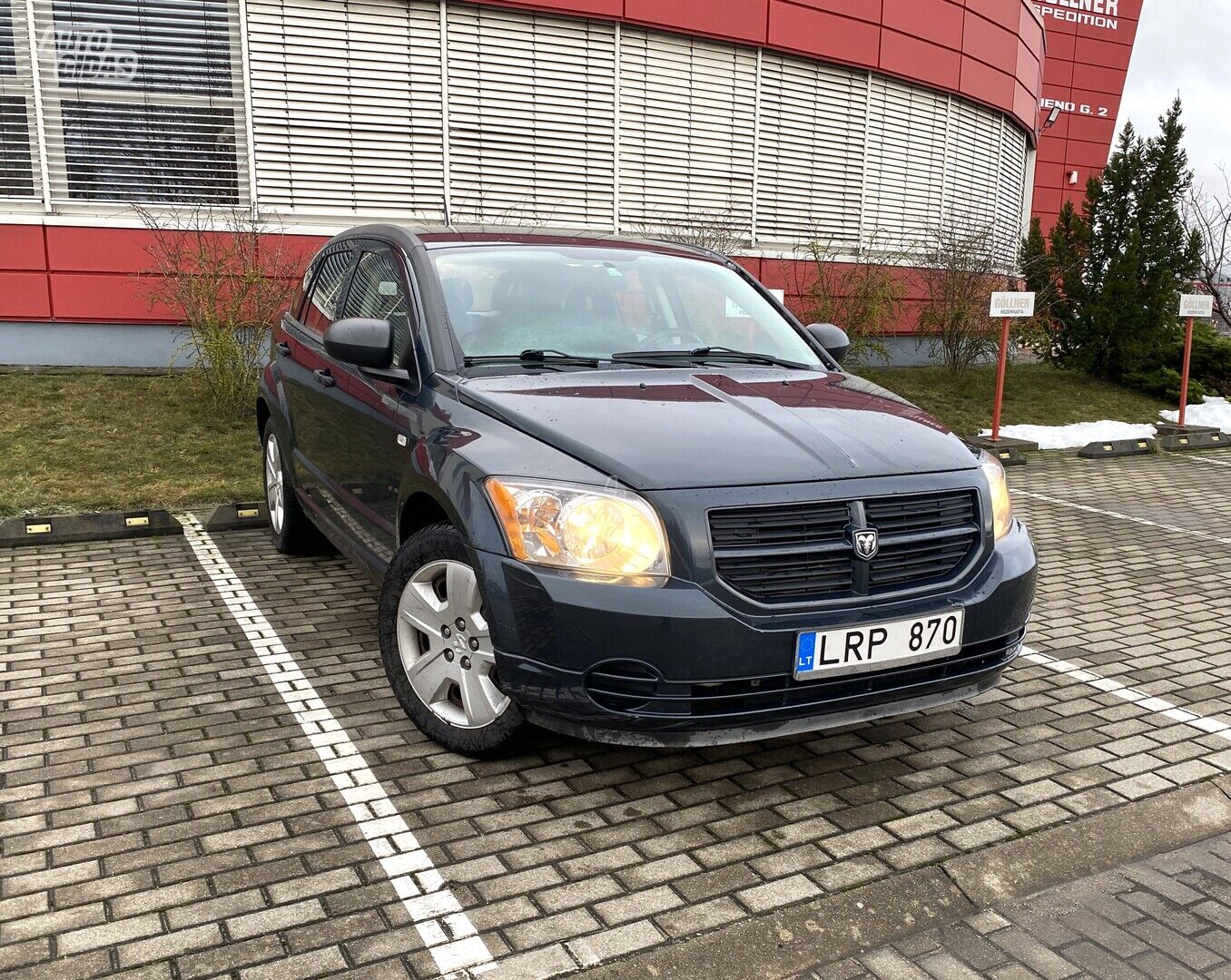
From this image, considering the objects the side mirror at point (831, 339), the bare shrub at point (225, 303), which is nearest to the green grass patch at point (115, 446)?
the bare shrub at point (225, 303)

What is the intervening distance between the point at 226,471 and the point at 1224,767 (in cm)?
683

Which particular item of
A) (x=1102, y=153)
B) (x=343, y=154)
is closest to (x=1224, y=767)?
(x=343, y=154)

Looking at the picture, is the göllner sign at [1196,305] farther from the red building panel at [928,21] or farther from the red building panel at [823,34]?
the red building panel at [928,21]

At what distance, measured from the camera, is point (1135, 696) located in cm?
433

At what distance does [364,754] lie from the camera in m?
3.64

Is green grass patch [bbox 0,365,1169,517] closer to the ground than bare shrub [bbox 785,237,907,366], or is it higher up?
closer to the ground

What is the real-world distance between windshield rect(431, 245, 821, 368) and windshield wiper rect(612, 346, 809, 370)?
0.09ft

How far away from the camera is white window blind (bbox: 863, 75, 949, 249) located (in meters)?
15.4

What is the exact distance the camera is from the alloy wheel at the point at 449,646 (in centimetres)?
334

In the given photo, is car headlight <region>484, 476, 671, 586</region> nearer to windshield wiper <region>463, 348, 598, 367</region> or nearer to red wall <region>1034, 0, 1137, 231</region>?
windshield wiper <region>463, 348, 598, 367</region>

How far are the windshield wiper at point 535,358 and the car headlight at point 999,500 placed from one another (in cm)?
148

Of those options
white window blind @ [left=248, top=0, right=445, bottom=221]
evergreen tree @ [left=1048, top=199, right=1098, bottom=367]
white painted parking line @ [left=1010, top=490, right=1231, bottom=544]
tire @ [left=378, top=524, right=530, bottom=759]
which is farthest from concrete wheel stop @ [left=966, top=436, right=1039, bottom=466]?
tire @ [left=378, top=524, right=530, bottom=759]

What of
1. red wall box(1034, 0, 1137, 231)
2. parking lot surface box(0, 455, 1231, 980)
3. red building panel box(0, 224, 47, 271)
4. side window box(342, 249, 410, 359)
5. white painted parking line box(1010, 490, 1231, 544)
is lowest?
white painted parking line box(1010, 490, 1231, 544)

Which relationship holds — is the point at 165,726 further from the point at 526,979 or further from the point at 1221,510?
the point at 1221,510
